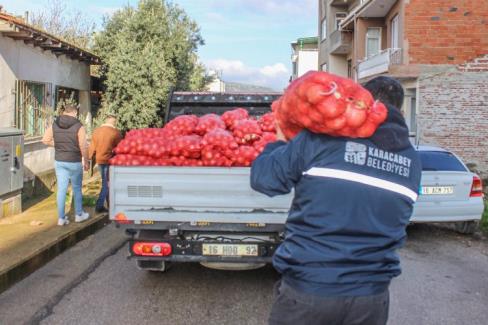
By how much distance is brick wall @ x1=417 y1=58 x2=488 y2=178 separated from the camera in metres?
18.2

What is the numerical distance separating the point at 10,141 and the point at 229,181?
16.4ft

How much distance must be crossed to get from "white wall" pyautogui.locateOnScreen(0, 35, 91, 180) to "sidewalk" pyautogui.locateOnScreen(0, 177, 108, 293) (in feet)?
5.79

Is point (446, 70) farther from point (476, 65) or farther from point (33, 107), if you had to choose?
point (33, 107)

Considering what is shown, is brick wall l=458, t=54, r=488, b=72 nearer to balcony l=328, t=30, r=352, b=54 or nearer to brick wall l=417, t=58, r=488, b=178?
brick wall l=417, t=58, r=488, b=178

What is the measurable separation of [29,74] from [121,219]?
797cm

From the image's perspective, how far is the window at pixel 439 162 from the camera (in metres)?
8.36

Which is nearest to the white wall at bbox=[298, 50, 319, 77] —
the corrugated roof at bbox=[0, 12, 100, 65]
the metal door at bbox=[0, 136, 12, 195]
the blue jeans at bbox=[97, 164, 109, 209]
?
the corrugated roof at bbox=[0, 12, 100, 65]

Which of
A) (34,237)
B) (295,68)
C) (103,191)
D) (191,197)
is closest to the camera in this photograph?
(191,197)

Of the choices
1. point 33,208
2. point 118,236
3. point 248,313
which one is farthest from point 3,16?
point 248,313

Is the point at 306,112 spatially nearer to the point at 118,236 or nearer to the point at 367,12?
the point at 118,236

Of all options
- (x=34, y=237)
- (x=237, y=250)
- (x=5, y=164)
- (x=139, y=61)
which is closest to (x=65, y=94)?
(x=139, y=61)

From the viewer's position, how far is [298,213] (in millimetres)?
2275

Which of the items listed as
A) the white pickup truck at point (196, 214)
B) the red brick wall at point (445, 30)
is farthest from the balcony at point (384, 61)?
the white pickup truck at point (196, 214)

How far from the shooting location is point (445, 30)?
1927 cm
